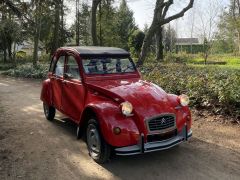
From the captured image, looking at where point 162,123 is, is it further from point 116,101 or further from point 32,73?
point 32,73

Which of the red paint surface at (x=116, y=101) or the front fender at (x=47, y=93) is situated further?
the front fender at (x=47, y=93)

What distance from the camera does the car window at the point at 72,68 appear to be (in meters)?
7.04

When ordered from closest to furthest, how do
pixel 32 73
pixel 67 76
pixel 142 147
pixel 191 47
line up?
pixel 142 147 < pixel 67 76 < pixel 32 73 < pixel 191 47

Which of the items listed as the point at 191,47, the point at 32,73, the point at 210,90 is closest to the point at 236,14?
the point at 191,47

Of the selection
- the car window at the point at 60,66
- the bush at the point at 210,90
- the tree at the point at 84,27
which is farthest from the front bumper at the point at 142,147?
the tree at the point at 84,27

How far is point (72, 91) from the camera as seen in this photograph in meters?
7.06

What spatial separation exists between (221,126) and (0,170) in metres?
4.93

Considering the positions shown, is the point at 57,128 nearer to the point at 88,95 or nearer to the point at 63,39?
the point at 88,95

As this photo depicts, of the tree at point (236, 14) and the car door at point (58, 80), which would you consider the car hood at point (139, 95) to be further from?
the tree at point (236, 14)

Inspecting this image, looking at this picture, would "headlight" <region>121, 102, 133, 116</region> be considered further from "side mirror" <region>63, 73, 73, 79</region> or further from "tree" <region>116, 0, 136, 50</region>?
"tree" <region>116, 0, 136, 50</region>

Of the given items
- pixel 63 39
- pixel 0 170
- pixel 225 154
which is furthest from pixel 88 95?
pixel 63 39

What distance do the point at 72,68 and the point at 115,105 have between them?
1.87 metres

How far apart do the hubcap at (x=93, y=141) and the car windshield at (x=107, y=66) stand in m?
1.35

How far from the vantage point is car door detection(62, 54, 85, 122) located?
676 centimetres
